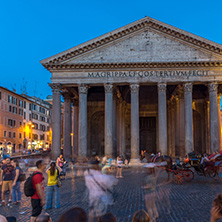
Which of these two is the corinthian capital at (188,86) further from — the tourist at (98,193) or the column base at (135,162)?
the tourist at (98,193)

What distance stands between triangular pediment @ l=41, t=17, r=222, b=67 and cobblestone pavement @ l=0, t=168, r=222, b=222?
46.2 ft

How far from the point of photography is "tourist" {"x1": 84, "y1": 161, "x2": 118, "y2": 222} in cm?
580

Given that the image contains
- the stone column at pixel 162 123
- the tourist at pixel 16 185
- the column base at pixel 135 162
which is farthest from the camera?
the stone column at pixel 162 123

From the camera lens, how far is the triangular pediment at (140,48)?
80.4 feet

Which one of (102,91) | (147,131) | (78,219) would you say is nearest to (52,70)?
(102,91)

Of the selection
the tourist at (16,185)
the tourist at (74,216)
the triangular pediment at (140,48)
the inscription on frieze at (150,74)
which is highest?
the triangular pediment at (140,48)

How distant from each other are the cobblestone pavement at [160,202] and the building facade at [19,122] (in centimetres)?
2933

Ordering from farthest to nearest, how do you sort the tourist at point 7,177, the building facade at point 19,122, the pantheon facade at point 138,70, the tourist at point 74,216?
the building facade at point 19,122 → the pantheon facade at point 138,70 → the tourist at point 7,177 → the tourist at point 74,216

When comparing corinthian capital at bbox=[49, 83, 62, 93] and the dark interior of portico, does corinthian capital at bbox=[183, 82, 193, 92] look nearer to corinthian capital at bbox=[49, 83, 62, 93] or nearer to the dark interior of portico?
the dark interior of portico

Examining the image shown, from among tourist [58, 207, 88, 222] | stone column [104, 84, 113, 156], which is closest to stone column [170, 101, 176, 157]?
stone column [104, 84, 113, 156]

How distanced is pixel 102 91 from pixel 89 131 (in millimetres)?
5086

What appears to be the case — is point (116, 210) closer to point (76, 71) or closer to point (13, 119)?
point (76, 71)

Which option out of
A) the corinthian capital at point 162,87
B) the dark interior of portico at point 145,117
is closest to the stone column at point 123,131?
the dark interior of portico at point 145,117

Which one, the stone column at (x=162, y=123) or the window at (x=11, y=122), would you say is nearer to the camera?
the stone column at (x=162, y=123)
